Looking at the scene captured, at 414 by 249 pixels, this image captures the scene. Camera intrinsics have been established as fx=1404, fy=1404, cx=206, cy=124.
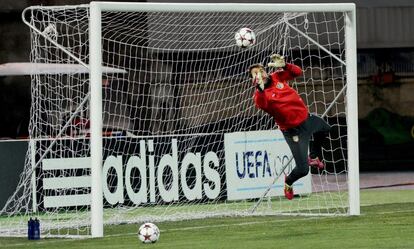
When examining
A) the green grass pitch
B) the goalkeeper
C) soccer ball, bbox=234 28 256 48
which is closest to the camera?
the green grass pitch

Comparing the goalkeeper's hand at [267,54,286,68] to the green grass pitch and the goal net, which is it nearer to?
the goal net

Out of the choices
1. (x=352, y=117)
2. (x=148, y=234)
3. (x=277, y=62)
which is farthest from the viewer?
(x=352, y=117)

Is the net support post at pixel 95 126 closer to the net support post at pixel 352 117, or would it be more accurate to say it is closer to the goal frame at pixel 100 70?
the goal frame at pixel 100 70

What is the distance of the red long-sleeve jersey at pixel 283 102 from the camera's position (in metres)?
19.5

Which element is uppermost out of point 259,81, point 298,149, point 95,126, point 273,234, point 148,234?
point 259,81

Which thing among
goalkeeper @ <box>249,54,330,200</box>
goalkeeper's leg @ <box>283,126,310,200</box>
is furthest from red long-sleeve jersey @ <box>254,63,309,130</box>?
goalkeeper's leg @ <box>283,126,310,200</box>

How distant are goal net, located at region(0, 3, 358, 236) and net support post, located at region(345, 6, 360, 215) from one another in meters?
0.07

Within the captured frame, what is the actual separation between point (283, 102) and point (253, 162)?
461 centimetres

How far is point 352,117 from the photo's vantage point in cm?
2094

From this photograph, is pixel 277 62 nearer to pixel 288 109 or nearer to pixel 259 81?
pixel 259 81

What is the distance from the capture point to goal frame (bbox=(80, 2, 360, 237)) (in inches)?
706

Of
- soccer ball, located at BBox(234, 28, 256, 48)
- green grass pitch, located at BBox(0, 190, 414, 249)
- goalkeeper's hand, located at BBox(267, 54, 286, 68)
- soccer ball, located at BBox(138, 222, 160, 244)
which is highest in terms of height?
soccer ball, located at BBox(234, 28, 256, 48)

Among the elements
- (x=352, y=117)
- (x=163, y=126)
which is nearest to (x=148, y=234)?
A: (x=352, y=117)

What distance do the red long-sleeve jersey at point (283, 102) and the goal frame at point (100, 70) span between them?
4.50 ft
